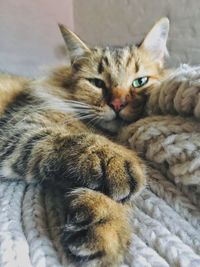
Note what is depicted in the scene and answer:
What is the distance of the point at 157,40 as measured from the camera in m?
1.12

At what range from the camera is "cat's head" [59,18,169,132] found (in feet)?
3.08

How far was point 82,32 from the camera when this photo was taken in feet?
6.59

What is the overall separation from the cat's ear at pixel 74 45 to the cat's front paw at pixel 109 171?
500 millimetres

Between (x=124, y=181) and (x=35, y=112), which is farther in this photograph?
A: (x=35, y=112)

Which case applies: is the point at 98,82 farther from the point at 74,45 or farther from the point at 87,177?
the point at 87,177

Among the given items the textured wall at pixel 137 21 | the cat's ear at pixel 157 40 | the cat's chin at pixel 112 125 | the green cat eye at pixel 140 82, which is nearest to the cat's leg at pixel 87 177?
the cat's chin at pixel 112 125

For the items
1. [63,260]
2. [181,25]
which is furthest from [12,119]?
[181,25]

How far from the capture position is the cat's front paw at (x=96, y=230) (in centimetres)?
51

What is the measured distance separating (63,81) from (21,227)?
0.60m

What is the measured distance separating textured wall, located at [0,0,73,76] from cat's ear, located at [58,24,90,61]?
78 cm

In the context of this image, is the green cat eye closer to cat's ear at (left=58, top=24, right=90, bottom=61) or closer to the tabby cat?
the tabby cat

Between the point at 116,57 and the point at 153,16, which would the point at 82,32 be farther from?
the point at 116,57

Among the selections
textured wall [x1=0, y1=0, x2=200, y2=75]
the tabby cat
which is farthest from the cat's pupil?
textured wall [x1=0, y1=0, x2=200, y2=75]

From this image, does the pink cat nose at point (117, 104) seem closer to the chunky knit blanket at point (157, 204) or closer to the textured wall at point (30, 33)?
the chunky knit blanket at point (157, 204)
